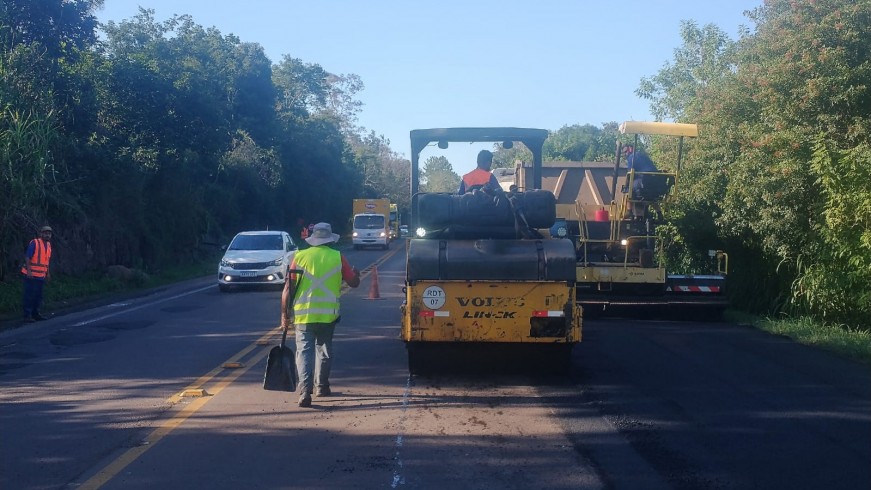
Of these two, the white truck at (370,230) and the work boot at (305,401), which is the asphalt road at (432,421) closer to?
the work boot at (305,401)

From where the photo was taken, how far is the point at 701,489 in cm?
610

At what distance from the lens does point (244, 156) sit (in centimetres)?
5125

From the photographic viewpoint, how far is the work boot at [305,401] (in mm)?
8656

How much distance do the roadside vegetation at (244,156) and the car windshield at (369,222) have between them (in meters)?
5.67

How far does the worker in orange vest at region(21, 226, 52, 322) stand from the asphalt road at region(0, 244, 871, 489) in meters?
3.75

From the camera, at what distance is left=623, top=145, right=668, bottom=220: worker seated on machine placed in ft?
50.6

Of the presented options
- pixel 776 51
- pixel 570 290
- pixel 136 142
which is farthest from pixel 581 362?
pixel 136 142

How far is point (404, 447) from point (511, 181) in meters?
12.3

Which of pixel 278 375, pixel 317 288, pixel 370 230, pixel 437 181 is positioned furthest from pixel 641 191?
pixel 370 230

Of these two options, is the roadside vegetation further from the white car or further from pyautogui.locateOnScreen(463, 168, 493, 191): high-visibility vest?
pyautogui.locateOnScreen(463, 168, 493, 191): high-visibility vest

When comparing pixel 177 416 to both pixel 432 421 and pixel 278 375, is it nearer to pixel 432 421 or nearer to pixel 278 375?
pixel 278 375

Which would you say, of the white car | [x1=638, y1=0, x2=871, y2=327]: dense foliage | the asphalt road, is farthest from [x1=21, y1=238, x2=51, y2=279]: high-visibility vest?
[x1=638, y1=0, x2=871, y2=327]: dense foliage

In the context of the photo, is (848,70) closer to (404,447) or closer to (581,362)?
(581,362)

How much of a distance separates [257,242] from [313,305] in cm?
1536
